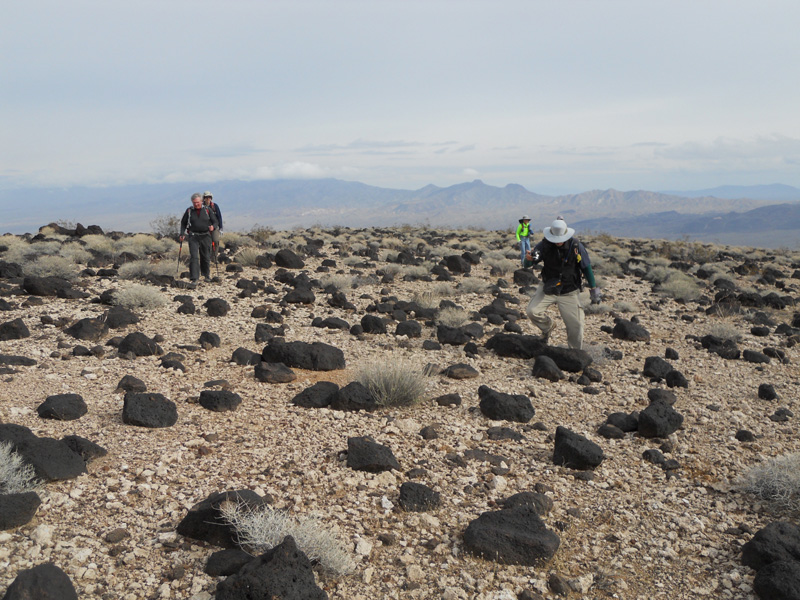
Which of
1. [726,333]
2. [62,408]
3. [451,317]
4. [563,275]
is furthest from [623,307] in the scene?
[62,408]

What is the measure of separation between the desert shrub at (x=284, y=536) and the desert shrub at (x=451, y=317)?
21.6 ft

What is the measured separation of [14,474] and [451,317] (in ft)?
23.3

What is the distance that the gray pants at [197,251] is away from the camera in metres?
12.0

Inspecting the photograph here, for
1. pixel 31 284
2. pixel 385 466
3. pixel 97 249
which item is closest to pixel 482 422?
pixel 385 466

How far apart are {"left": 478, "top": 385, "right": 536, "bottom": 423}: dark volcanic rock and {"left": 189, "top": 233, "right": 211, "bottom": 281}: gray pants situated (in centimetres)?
820

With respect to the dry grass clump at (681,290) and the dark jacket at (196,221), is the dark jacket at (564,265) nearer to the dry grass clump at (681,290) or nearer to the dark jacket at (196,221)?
the dark jacket at (196,221)

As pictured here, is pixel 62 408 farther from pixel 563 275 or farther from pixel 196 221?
pixel 196 221

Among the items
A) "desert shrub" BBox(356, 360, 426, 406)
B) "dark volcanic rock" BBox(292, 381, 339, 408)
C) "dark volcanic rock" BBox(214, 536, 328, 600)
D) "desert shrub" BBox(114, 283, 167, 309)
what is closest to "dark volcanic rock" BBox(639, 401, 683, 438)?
"desert shrub" BBox(356, 360, 426, 406)

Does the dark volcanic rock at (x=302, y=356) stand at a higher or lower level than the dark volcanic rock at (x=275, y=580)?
lower

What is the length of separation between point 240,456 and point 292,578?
75.3 inches

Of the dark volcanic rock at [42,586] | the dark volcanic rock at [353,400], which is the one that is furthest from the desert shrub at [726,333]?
the dark volcanic rock at [42,586]

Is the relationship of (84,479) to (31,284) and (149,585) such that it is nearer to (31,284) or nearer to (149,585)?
(149,585)

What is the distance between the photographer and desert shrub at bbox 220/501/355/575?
3.30 metres

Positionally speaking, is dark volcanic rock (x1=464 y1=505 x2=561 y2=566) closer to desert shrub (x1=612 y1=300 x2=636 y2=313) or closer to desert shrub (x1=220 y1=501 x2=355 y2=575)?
desert shrub (x1=220 y1=501 x2=355 y2=575)
